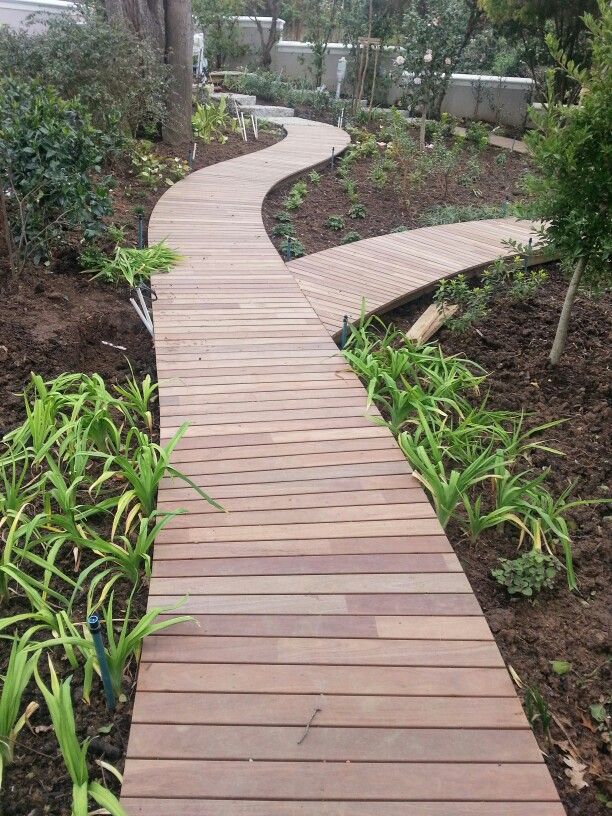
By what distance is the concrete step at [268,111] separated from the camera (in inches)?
497

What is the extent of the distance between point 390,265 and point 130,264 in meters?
2.06

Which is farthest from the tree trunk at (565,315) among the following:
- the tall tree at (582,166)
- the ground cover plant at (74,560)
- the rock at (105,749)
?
the rock at (105,749)

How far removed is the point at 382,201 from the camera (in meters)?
7.62

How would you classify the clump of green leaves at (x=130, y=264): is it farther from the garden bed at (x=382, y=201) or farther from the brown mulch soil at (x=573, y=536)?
the brown mulch soil at (x=573, y=536)

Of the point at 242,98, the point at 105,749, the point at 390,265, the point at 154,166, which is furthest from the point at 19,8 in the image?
the point at 105,749

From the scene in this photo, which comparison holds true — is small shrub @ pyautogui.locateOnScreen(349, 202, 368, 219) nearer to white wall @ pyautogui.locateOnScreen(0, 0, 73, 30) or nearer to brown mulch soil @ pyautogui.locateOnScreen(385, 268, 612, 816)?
brown mulch soil @ pyautogui.locateOnScreen(385, 268, 612, 816)

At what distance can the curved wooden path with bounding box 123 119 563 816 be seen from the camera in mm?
1539

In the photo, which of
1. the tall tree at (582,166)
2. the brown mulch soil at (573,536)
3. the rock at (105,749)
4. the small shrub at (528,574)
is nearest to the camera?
the rock at (105,749)

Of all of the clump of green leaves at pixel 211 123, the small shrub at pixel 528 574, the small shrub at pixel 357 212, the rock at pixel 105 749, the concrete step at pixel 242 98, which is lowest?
the rock at pixel 105 749

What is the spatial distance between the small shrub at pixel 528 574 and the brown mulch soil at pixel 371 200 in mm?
4007

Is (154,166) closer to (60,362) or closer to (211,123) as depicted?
(211,123)

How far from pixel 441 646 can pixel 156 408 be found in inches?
73.0

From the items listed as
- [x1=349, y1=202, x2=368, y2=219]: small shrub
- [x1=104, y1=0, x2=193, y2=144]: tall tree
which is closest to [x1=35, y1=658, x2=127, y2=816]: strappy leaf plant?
[x1=349, y1=202, x2=368, y2=219]: small shrub

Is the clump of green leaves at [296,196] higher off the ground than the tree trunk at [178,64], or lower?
lower
